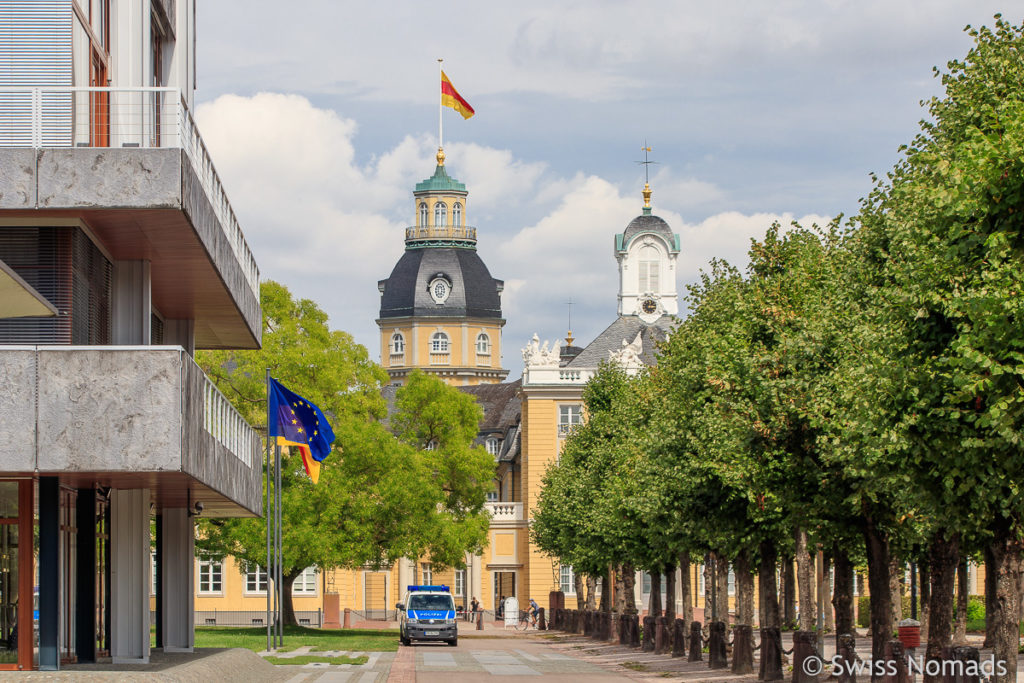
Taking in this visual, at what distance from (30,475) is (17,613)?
1.84 meters

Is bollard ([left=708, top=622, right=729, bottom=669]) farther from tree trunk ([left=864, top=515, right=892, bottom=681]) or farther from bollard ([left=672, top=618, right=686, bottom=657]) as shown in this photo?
tree trunk ([left=864, top=515, right=892, bottom=681])

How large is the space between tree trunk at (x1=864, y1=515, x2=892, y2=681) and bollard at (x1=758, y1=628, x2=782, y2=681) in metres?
3.44

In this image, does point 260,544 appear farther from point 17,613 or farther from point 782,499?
point 17,613

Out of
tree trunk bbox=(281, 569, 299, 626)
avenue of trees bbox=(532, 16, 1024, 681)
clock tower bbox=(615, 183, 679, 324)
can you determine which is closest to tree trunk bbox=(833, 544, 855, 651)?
avenue of trees bbox=(532, 16, 1024, 681)

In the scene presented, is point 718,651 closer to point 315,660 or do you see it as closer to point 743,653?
point 743,653

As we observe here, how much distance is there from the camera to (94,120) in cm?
2227

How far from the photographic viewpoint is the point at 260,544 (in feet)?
181

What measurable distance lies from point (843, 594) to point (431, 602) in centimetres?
2285

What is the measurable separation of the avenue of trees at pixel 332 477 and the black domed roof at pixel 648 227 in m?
41.6

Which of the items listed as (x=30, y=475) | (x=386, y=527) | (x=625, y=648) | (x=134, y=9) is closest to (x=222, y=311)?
(x=134, y=9)

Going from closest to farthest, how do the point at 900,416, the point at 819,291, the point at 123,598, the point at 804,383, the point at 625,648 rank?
the point at 900,416 → the point at 123,598 → the point at 804,383 → the point at 819,291 → the point at 625,648

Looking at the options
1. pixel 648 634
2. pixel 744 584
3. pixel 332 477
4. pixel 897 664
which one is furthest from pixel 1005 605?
pixel 332 477

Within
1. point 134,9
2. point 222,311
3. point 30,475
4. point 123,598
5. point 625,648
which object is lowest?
point 625,648

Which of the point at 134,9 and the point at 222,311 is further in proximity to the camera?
the point at 222,311
